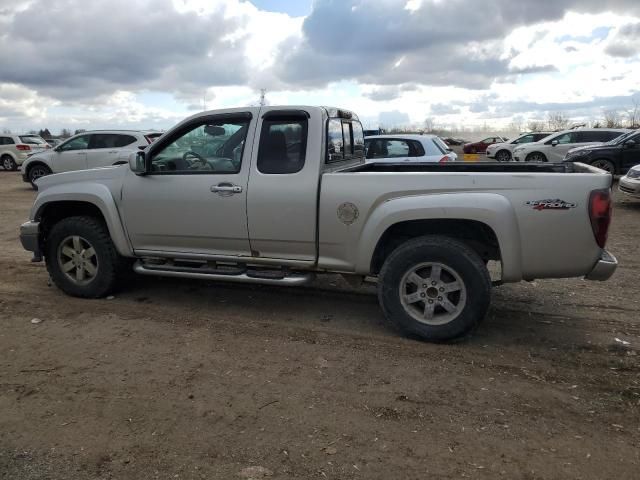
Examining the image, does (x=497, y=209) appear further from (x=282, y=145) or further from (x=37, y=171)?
(x=37, y=171)

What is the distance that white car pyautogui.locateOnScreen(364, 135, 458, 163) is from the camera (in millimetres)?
10891

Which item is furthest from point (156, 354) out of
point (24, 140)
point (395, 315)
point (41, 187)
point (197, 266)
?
point (24, 140)

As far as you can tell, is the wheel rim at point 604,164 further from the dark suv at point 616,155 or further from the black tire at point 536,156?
the black tire at point 536,156

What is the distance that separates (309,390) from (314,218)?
1.46 m

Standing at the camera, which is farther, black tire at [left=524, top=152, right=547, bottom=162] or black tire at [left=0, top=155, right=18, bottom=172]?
black tire at [left=0, top=155, right=18, bottom=172]

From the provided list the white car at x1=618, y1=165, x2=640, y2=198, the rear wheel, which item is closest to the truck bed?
the white car at x1=618, y1=165, x2=640, y2=198

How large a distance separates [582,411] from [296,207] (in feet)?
8.29

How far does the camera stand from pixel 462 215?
4059mm

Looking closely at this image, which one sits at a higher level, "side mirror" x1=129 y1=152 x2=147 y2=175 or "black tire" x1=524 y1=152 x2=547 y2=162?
"side mirror" x1=129 y1=152 x2=147 y2=175

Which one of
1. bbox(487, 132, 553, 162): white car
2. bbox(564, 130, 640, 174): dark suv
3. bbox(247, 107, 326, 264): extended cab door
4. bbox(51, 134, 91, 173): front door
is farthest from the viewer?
bbox(487, 132, 553, 162): white car

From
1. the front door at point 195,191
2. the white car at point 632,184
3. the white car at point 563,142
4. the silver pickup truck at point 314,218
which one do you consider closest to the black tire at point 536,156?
the white car at point 563,142

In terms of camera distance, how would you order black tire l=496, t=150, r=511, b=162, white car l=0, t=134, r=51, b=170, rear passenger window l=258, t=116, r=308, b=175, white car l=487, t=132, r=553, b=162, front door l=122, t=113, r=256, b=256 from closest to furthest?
rear passenger window l=258, t=116, r=308, b=175 < front door l=122, t=113, r=256, b=256 < white car l=0, t=134, r=51, b=170 < white car l=487, t=132, r=553, b=162 < black tire l=496, t=150, r=511, b=162

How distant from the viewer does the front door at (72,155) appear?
15.0m

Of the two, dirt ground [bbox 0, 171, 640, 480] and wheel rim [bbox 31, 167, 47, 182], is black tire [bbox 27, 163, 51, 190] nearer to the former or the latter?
wheel rim [bbox 31, 167, 47, 182]
